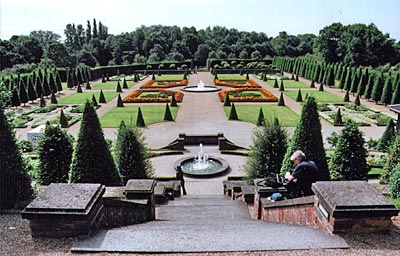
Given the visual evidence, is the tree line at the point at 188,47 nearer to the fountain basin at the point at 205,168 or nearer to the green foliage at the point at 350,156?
the fountain basin at the point at 205,168

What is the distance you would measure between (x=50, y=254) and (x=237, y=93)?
34.3 m

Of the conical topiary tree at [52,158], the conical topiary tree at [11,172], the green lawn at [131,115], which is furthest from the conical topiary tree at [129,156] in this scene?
the green lawn at [131,115]

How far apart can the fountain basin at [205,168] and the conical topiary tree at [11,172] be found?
9.46 meters

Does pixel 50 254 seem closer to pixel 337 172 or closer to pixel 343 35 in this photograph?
pixel 337 172

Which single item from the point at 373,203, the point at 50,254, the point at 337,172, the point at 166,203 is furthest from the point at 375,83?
the point at 50,254

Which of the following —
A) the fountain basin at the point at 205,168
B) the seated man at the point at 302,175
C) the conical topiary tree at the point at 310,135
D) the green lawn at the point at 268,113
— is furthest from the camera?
the green lawn at the point at 268,113

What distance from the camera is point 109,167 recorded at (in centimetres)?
998

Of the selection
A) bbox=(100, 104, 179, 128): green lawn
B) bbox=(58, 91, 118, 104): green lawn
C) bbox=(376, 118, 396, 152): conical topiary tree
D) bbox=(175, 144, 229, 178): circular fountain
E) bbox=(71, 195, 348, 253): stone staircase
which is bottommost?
bbox=(58, 91, 118, 104): green lawn

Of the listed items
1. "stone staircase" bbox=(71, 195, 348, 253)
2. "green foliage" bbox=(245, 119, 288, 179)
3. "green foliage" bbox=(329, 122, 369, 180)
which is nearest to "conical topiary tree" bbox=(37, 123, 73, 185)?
"green foliage" bbox=(245, 119, 288, 179)

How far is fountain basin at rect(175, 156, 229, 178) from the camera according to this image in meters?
16.0

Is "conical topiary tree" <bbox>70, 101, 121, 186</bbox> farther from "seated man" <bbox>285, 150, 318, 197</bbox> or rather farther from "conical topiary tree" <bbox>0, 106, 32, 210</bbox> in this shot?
"seated man" <bbox>285, 150, 318, 197</bbox>

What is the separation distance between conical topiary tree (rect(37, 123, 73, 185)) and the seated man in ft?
24.6

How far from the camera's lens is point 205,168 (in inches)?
668

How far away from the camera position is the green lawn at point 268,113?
25.9 meters
